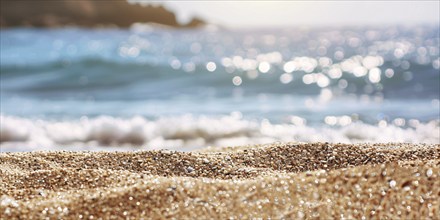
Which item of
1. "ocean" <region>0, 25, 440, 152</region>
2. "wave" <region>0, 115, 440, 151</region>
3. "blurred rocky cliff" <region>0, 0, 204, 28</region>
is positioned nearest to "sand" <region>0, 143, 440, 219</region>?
"ocean" <region>0, 25, 440, 152</region>

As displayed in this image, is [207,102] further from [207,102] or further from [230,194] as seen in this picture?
[230,194]

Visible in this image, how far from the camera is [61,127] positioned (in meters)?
7.35

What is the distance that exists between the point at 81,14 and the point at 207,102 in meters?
49.2

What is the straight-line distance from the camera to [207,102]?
396 inches

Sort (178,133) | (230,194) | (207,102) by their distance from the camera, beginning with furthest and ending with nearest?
(207,102) < (178,133) < (230,194)

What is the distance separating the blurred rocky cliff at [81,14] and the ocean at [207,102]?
36.3 meters

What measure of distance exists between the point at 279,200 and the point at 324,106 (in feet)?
22.6

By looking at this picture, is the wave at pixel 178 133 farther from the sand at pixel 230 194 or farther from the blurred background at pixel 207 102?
the sand at pixel 230 194

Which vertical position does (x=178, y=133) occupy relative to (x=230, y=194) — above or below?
above

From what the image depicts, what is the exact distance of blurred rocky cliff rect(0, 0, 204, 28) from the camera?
169ft

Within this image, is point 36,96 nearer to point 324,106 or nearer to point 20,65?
point 20,65

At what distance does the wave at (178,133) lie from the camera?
6625 mm

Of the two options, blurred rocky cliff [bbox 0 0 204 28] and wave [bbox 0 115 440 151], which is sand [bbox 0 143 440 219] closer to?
wave [bbox 0 115 440 151]

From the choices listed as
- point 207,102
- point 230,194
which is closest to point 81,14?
point 207,102
